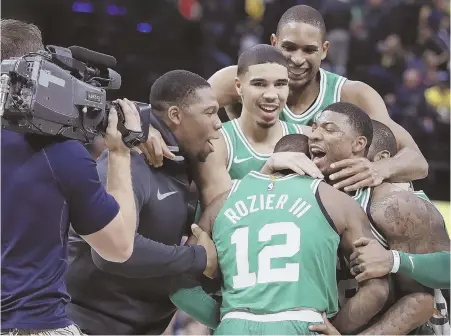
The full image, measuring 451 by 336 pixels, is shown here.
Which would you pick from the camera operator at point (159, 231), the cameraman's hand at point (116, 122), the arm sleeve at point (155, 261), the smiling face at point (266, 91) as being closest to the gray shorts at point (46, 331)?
the cameraman's hand at point (116, 122)

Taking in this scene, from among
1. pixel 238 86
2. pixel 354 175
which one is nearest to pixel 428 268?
pixel 354 175

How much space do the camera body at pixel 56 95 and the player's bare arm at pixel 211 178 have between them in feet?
4.28

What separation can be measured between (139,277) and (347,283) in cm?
98

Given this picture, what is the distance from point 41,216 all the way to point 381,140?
7.34 ft

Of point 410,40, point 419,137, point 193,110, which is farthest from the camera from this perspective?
point 410,40

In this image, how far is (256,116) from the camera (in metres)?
4.44

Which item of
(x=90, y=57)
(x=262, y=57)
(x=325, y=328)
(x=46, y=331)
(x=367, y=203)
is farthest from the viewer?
(x=262, y=57)

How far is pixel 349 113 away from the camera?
397 cm

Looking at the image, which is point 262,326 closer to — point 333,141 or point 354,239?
point 354,239

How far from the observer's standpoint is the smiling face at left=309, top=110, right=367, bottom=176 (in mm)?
3918

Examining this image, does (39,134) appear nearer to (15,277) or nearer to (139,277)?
(15,277)

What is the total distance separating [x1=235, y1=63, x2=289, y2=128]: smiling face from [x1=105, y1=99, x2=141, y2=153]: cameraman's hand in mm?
1571

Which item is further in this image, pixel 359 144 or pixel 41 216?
pixel 359 144

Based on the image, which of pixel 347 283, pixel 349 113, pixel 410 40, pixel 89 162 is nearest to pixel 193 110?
pixel 349 113
